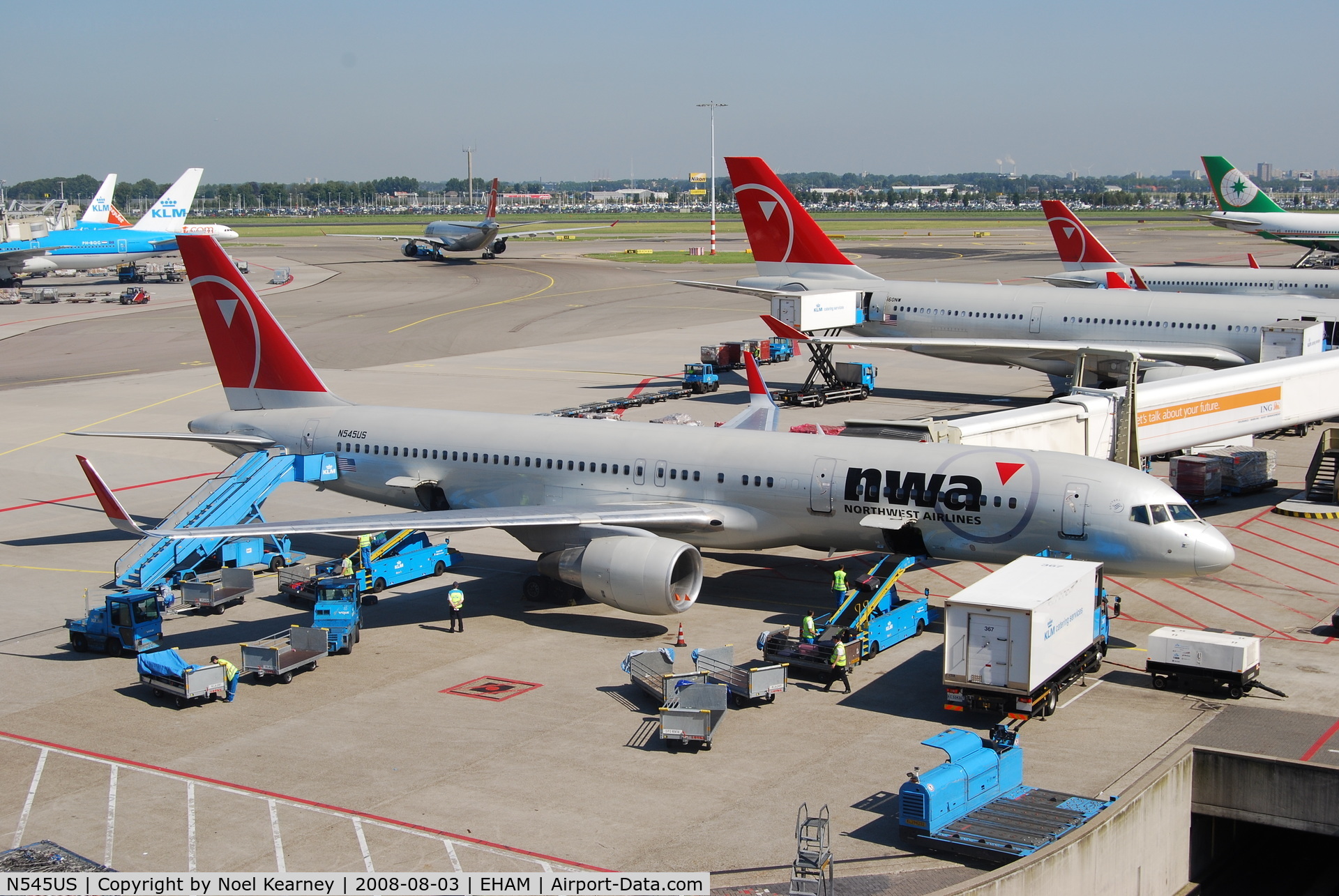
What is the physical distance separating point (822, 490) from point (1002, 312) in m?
32.0

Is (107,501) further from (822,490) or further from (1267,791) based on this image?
(1267,791)

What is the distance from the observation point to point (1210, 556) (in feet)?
88.1

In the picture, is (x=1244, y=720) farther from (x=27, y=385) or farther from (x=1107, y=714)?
(x=27, y=385)

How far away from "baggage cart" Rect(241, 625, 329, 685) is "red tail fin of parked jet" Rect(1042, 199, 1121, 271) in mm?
64521

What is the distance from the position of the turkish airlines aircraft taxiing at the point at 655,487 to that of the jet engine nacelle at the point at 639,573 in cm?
4

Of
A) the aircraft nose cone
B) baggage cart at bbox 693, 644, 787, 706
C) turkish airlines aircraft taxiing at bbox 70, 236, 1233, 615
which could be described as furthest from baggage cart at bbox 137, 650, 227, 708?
the aircraft nose cone

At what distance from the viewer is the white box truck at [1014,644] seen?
22.7 meters

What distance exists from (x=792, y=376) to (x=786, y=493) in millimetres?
38763

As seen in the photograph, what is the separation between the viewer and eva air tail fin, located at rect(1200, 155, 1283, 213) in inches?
4835

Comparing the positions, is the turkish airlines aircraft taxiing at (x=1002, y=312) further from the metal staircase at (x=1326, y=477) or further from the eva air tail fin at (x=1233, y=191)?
the eva air tail fin at (x=1233, y=191)

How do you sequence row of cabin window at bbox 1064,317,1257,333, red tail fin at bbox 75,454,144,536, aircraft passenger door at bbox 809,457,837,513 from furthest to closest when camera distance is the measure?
row of cabin window at bbox 1064,317,1257,333 → aircraft passenger door at bbox 809,457,837,513 → red tail fin at bbox 75,454,144,536

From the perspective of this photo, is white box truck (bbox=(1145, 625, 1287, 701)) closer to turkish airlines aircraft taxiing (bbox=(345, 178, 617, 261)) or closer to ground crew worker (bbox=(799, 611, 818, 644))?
ground crew worker (bbox=(799, 611, 818, 644))

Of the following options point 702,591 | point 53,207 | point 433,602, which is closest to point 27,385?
point 433,602

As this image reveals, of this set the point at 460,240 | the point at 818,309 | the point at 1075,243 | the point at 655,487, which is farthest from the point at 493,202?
the point at 655,487
